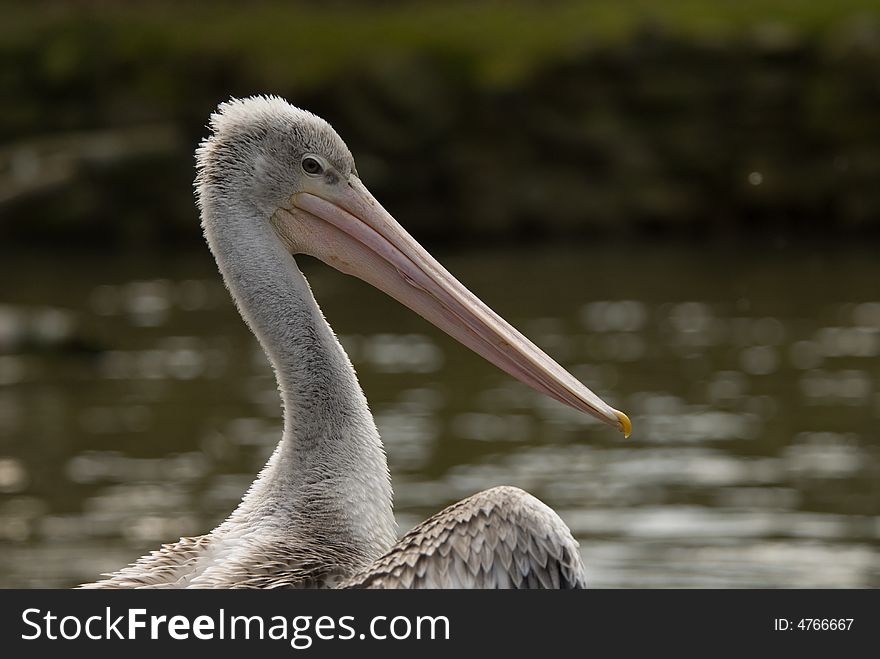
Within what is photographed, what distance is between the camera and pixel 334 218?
17.7 feet

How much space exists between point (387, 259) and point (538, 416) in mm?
10047

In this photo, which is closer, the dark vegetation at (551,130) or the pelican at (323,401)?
the pelican at (323,401)

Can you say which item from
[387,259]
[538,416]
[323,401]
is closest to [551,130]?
[538,416]

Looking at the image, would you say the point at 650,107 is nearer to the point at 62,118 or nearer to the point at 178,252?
the point at 178,252

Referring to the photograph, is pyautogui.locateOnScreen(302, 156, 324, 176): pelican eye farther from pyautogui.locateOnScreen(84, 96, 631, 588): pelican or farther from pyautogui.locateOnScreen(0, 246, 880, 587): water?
pyautogui.locateOnScreen(0, 246, 880, 587): water

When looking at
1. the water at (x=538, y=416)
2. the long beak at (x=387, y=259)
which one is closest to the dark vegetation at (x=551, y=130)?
Result: the water at (x=538, y=416)

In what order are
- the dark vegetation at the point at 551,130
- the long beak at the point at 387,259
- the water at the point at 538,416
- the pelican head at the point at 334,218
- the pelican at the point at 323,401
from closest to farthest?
the pelican at the point at 323,401, the pelican head at the point at 334,218, the long beak at the point at 387,259, the water at the point at 538,416, the dark vegetation at the point at 551,130

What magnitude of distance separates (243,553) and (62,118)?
27598 millimetres

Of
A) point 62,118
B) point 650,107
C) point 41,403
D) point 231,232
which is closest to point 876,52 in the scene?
point 650,107

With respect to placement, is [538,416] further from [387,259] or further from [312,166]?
[312,166]

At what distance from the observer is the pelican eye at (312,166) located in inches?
Answer: 210

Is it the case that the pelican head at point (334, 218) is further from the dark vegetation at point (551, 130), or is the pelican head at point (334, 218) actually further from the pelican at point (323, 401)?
the dark vegetation at point (551, 130)

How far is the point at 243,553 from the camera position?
15.4 feet

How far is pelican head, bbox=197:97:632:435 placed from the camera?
17.2 ft
